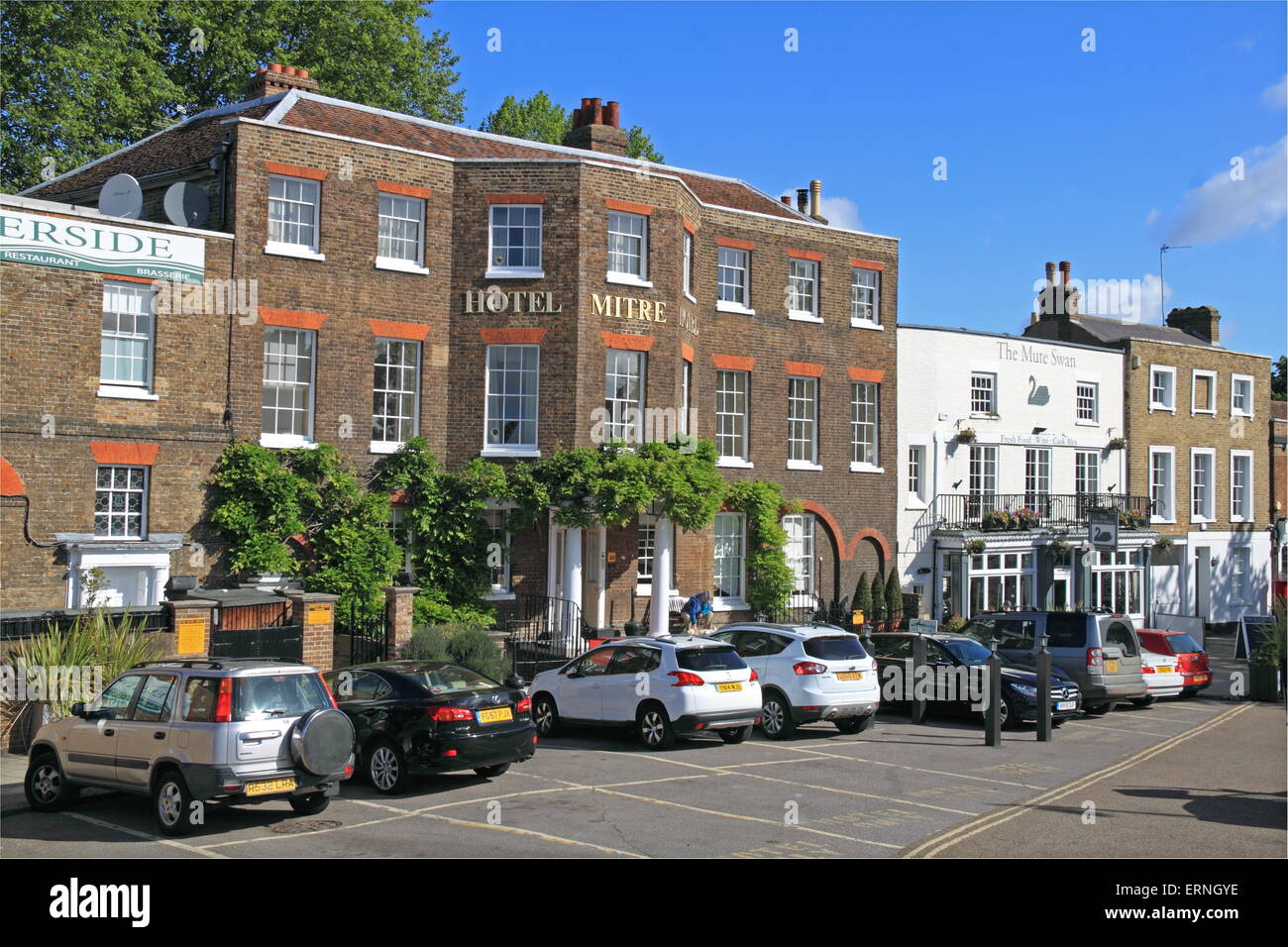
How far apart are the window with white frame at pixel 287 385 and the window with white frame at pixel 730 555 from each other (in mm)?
10252

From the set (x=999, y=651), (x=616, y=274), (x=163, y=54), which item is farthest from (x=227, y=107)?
(x=999, y=651)

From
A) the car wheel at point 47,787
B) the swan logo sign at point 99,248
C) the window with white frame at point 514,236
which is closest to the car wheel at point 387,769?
the car wheel at point 47,787

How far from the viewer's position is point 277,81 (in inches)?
1077

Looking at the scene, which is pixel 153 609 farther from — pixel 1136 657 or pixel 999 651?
pixel 1136 657

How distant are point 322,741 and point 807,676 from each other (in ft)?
27.4

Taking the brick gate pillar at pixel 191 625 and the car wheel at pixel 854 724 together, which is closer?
the brick gate pillar at pixel 191 625

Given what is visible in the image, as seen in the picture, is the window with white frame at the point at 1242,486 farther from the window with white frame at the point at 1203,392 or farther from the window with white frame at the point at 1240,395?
the window with white frame at the point at 1203,392

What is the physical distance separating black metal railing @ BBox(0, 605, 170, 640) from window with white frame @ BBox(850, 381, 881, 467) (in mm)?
19618

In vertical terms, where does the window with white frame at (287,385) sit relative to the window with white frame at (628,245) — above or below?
below

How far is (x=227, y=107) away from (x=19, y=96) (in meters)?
10.1

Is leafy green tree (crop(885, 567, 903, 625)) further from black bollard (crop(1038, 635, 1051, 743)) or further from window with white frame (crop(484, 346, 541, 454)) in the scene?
black bollard (crop(1038, 635, 1051, 743))

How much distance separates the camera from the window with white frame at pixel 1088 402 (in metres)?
39.5

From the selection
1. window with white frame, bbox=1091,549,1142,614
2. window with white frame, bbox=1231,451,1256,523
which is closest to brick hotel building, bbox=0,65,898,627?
window with white frame, bbox=1091,549,1142,614

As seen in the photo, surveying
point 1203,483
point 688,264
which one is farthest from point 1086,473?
point 688,264
